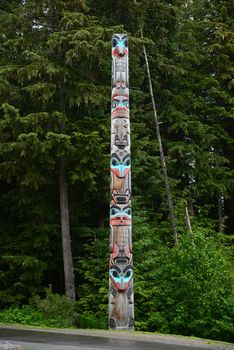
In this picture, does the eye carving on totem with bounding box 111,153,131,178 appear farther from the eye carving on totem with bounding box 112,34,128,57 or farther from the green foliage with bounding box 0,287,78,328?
the green foliage with bounding box 0,287,78,328

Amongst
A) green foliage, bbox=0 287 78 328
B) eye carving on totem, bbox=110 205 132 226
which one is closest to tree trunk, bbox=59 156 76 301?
green foliage, bbox=0 287 78 328

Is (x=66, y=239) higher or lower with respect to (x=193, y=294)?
higher

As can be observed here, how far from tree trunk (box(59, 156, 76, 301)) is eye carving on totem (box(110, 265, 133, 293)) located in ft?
9.79

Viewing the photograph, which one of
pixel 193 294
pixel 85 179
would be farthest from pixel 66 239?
pixel 193 294

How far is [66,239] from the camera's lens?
15500 mm

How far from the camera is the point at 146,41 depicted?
1719cm

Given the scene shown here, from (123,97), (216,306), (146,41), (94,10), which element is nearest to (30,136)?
(123,97)

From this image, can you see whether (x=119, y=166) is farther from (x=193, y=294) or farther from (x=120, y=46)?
(x=193, y=294)

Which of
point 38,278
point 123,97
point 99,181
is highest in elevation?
point 123,97

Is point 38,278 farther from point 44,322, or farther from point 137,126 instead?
point 137,126

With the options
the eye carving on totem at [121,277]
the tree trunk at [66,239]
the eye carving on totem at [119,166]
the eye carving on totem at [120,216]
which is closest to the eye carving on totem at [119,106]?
the eye carving on totem at [119,166]

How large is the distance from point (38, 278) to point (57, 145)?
437cm

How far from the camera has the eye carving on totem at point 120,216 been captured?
42.5 ft

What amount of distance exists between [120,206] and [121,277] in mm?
1822
